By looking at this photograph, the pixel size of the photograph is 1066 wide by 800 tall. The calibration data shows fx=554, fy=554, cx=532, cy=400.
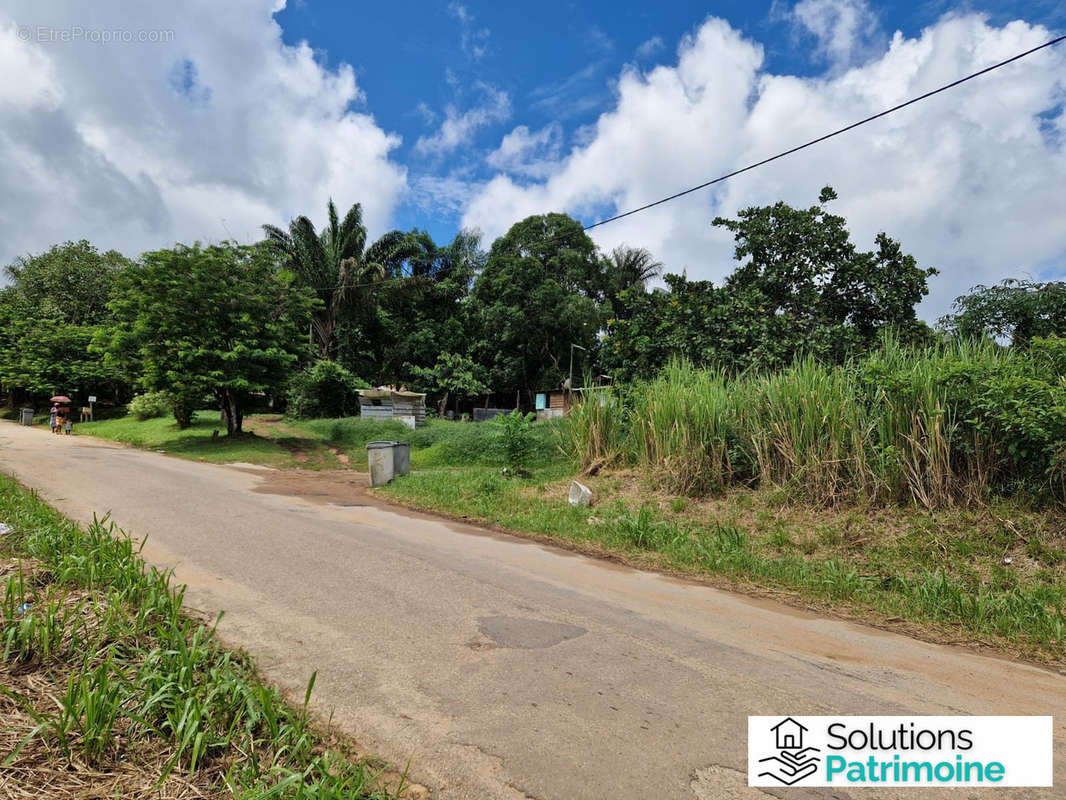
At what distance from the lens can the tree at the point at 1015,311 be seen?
1193 centimetres

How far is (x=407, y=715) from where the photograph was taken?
2662 mm

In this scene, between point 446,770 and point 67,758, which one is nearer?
point 67,758

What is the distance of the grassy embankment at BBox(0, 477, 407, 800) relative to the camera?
2004 mm

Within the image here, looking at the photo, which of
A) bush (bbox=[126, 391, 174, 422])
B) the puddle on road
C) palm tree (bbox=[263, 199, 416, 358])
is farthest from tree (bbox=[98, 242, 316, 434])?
the puddle on road

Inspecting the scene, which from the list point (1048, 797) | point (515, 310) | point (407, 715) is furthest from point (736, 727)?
point (515, 310)

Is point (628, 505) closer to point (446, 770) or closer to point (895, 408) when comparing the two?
point (895, 408)

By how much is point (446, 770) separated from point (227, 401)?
795 inches

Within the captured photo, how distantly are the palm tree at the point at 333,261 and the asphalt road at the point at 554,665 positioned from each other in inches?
990

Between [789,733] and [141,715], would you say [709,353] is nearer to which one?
[789,733]

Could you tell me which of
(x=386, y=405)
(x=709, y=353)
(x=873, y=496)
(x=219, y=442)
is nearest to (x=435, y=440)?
(x=386, y=405)

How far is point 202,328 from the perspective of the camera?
1802cm

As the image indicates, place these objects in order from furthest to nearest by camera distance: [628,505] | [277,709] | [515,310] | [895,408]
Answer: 1. [515,310]
2. [628,505]
3. [895,408]
4. [277,709]

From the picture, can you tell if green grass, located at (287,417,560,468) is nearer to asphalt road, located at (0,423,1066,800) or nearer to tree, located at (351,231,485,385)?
asphalt road, located at (0,423,1066,800)

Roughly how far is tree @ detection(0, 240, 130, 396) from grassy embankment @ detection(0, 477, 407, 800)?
26.4 meters
